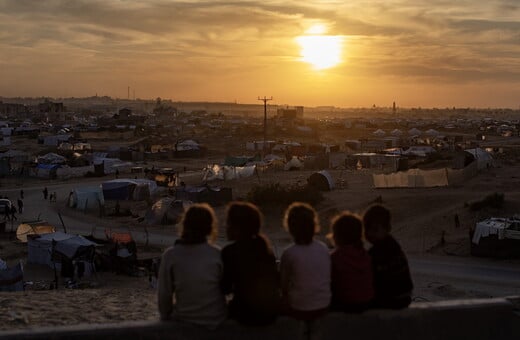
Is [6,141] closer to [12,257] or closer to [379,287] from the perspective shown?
[12,257]

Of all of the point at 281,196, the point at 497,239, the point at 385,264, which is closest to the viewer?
the point at 385,264

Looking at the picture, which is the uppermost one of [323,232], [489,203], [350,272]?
[350,272]

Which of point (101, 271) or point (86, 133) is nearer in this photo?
point (101, 271)

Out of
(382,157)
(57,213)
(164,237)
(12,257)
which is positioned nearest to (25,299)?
(12,257)

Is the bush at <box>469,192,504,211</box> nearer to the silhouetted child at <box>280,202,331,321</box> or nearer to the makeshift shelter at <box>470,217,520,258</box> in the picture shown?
the makeshift shelter at <box>470,217,520,258</box>

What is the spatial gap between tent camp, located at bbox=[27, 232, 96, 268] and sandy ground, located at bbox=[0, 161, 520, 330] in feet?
1.39

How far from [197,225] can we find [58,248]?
53.1 ft

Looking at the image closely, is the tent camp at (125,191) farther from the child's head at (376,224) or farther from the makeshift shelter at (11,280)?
the child's head at (376,224)

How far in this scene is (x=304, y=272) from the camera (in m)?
4.59

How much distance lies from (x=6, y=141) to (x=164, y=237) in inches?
2332

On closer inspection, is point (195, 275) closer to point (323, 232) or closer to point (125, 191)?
point (323, 232)

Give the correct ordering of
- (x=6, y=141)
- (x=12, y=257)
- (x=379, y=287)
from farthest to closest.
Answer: (x=6, y=141), (x=12, y=257), (x=379, y=287)

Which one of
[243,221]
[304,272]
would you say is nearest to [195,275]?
[243,221]

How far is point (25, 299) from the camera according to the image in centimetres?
1184
